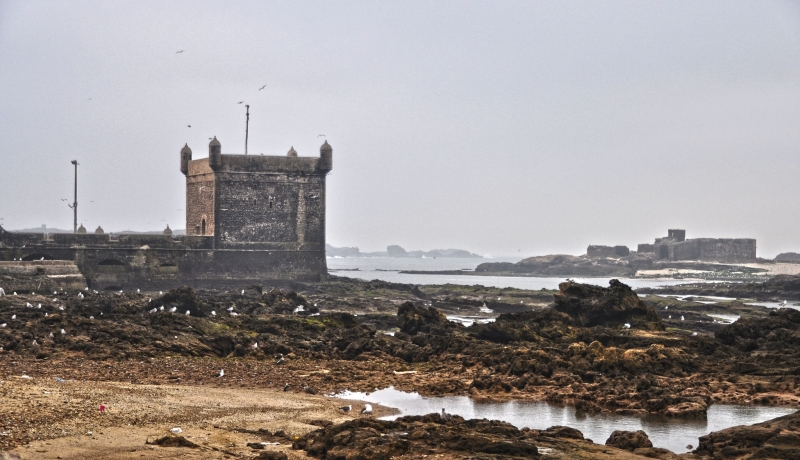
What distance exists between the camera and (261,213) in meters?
52.4

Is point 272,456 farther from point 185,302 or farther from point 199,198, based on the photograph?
point 199,198

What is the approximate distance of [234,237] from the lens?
170ft

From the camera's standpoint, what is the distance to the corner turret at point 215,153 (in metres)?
50.6

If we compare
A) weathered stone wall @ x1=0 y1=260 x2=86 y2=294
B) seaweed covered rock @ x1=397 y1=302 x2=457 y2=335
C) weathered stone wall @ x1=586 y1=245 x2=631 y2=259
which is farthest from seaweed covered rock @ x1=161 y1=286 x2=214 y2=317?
weathered stone wall @ x1=586 y1=245 x2=631 y2=259

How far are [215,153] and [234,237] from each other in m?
4.67

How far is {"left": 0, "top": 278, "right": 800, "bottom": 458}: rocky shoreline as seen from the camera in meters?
19.1

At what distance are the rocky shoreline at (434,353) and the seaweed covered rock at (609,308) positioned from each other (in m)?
0.04

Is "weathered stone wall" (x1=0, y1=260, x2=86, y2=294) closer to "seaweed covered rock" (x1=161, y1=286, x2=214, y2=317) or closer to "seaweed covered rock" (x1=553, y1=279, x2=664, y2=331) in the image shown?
"seaweed covered rock" (x1=161, y1=286, x2=214, y2=317)

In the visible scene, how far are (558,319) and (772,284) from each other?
3441 centimetres

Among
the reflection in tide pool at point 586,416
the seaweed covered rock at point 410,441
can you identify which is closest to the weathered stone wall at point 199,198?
the reflection in tide pool at point 586,416

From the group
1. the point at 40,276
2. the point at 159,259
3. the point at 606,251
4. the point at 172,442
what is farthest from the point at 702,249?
the point at 172,442

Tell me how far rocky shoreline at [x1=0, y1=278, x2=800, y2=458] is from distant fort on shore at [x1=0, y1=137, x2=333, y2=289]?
1613cm

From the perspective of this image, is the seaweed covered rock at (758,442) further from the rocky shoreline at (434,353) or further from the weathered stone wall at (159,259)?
the weathered stone wall at (159,259)

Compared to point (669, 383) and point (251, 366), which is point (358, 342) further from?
point (669, 383)
